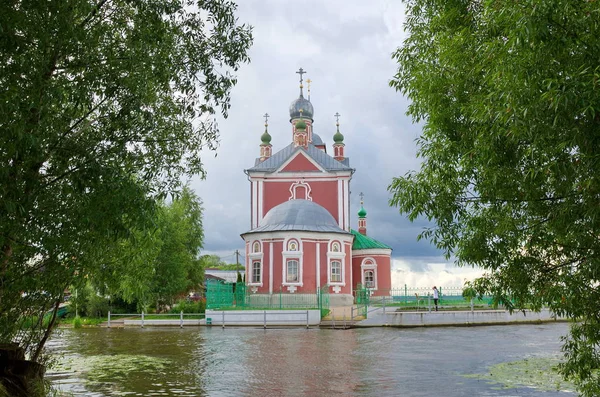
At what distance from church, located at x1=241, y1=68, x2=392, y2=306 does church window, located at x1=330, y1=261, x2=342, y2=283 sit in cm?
6

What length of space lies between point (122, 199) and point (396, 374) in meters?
7.08

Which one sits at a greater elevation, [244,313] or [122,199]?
[122,199]

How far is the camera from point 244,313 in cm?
2736

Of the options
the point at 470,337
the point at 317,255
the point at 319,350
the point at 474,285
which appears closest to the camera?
the point at 474,285

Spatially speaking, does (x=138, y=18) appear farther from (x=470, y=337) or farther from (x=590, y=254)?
(x=470, y=337)

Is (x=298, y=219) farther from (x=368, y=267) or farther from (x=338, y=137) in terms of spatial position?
(x=338, y=137)

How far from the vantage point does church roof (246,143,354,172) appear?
1618 inches

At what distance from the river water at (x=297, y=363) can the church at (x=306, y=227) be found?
12.5 meters

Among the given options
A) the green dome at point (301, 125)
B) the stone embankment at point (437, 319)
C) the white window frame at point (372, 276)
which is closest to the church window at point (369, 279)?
the white window frame at point (372, 276)

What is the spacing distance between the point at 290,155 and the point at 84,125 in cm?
3331

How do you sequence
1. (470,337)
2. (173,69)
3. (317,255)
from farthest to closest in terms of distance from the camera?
(317,255) → (470,337) → (173,69)

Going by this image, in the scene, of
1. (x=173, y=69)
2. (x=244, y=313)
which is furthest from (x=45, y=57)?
(x=244, y=313)

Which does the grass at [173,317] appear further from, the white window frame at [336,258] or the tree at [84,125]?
the tree at [84,125]

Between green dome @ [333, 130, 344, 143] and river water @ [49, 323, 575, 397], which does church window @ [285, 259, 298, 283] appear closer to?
river water @ [49, 323, 575, 397]
